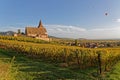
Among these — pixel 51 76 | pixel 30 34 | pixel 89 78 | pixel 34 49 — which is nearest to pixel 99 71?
pixel 89 78

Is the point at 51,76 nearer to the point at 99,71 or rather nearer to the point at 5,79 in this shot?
the point at 99,71

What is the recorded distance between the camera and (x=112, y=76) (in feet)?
44.6

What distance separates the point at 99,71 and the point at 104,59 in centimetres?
117

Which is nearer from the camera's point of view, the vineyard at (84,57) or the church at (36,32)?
the vineyard at (84,57)

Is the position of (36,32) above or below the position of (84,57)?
above

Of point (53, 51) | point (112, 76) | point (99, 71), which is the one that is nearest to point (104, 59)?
point (99, 71)

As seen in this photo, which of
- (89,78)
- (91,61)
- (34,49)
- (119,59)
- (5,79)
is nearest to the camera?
(5,79)

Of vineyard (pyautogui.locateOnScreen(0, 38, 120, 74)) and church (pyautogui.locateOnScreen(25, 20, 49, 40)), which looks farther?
church (pyautogui.locateOnScreen(25, 20, 49, 40))

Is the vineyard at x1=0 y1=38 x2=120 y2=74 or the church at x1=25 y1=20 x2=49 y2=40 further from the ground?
the church at x1=25 y1=20 x2=49 y2=40

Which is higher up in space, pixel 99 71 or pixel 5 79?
pixel 5 79

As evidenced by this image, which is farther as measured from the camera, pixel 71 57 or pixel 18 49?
pixel 18 49

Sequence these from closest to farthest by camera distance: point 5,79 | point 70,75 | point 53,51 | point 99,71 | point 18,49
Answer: point 5,79
point 70,75
point 99,71
point 53,51
point 18,49

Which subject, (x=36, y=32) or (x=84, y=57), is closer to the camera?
(x=84, y=57)

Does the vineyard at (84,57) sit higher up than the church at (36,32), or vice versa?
the church at (36,32)
